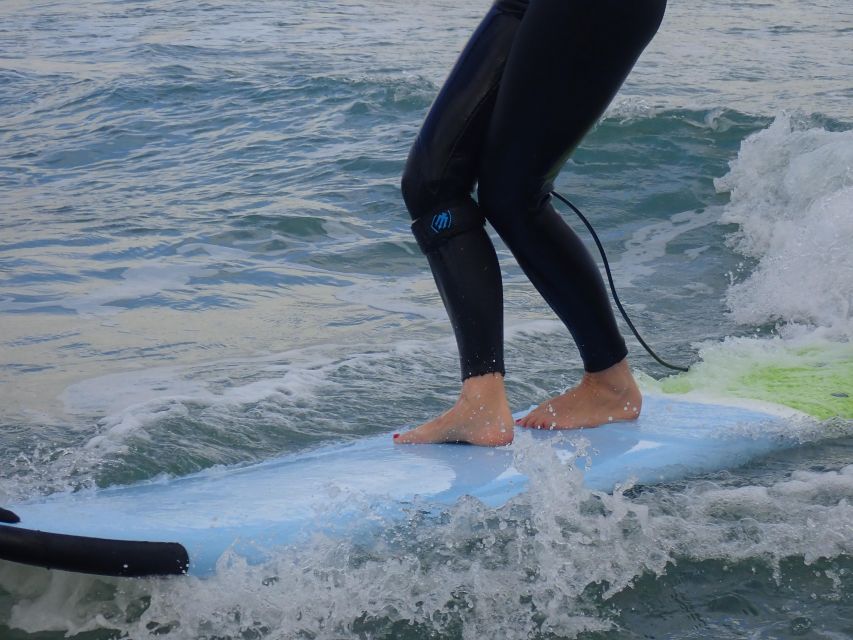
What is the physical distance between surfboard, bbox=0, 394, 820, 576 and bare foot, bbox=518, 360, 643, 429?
0.04m

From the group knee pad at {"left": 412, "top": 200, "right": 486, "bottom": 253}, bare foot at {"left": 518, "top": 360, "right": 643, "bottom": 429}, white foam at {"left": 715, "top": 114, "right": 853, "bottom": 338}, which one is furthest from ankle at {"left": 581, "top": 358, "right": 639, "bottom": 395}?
white foam at {"left": 715, "top": 114, "right": 853, "bottom": 338}

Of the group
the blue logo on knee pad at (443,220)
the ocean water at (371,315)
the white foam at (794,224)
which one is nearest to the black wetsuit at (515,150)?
the blue logo on knee pad at (443,220)

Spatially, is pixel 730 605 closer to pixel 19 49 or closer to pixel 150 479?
pixel 150 479

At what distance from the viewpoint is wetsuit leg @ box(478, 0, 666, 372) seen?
2279 mm

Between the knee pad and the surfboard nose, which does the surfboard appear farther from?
the knee pad

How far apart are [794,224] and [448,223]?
13.3 feet

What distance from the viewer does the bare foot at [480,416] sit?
2578mm

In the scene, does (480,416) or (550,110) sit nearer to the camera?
(550,110)

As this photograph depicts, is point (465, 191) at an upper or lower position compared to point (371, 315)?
upper

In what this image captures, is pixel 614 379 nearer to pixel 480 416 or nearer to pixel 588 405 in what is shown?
pixel 588 405

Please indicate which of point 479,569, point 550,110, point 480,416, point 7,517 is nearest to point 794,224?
point 480,416

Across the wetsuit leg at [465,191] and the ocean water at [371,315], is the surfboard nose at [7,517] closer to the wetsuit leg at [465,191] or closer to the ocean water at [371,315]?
the ocean water at [371,315]

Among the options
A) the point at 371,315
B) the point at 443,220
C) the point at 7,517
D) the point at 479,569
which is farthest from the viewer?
the point at 371,315

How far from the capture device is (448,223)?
2.49 metres
